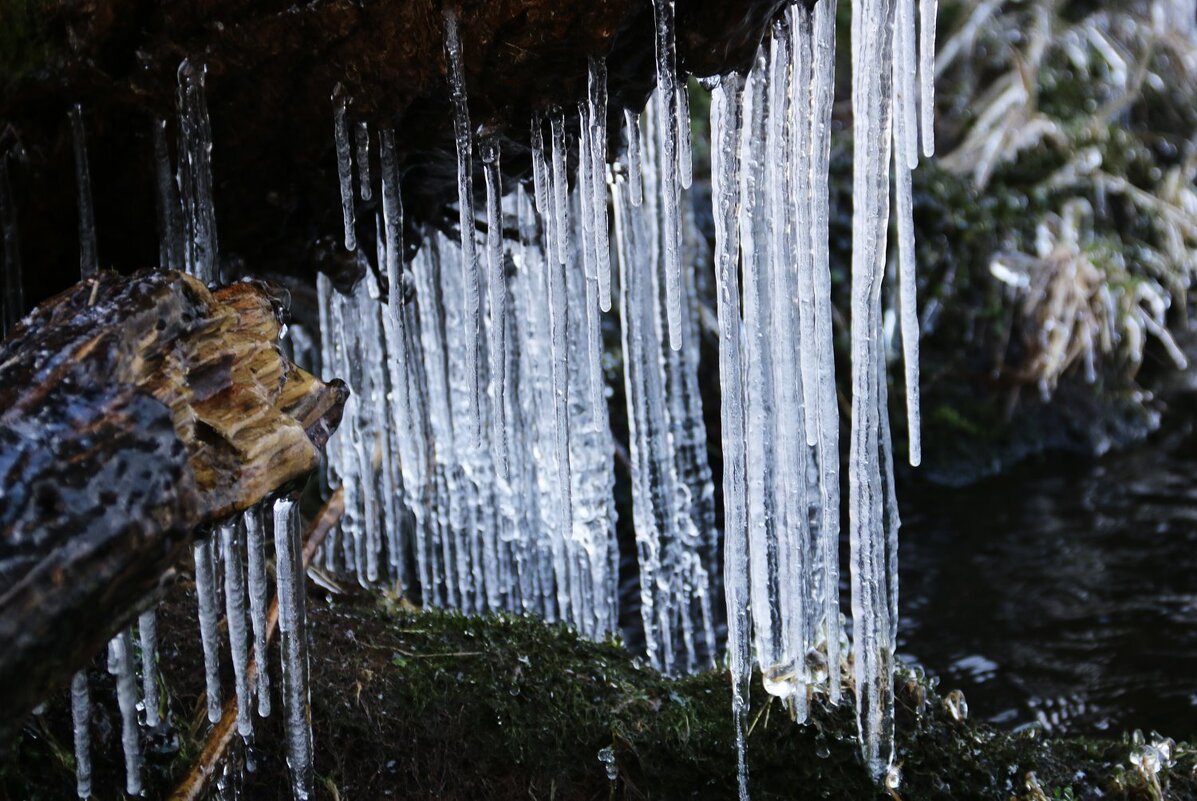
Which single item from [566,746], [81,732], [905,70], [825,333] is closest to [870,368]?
[825,333]

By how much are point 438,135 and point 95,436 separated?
1367 mm

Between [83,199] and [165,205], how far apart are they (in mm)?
203

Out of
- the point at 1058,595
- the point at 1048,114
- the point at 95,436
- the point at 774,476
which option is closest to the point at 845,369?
the point at 1058,595

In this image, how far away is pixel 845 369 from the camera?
6.11 meters

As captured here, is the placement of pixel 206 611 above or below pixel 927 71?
below

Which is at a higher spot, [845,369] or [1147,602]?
[845,369]

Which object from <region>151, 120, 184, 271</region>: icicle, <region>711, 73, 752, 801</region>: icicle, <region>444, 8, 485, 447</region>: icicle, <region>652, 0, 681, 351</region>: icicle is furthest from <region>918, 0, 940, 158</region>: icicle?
<region>151, 120, 184, 271</region>: icicle

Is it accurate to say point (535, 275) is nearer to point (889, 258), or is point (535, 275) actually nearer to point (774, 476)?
point (774, 476)

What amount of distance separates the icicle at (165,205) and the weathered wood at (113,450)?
100cm

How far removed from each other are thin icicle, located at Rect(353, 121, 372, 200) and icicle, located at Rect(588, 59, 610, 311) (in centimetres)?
57

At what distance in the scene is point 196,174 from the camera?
9.36 feet

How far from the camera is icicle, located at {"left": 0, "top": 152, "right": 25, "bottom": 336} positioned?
9.67 feet

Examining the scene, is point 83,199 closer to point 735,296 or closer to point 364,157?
point 364,157

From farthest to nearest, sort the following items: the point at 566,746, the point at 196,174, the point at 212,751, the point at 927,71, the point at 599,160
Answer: the point at 196,174, the point at 566,746, the point at 599,160, the point at 212,751, the point at 927,71
